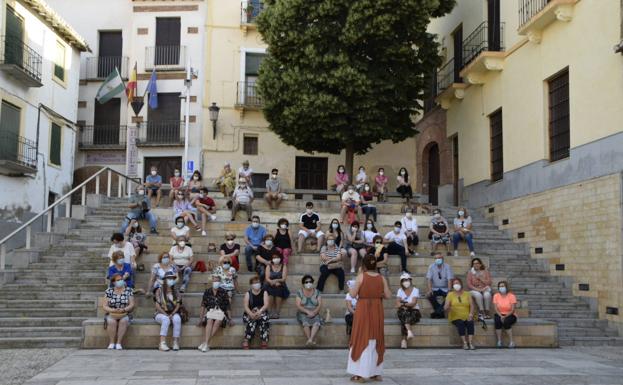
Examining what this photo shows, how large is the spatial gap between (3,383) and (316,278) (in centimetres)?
772

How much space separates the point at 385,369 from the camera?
10.3 metres

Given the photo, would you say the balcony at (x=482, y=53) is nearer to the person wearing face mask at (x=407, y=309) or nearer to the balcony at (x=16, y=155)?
the person wearing face mask at (x=407, y=309)

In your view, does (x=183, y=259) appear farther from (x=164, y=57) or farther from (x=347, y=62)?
(x=164, y=57)

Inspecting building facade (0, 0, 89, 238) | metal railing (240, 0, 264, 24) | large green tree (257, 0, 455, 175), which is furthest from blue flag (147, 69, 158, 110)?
large green tree (257, 0, 455, 175)

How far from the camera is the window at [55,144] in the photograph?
2591cm

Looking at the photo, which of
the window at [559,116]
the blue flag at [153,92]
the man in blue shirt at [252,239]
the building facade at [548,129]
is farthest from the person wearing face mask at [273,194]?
the blue flag at [153,92]

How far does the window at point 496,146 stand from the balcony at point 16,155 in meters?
15.3

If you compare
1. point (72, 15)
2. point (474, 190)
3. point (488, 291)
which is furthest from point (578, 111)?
point (72, 15)

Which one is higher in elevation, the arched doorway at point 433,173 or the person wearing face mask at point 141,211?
the arched doorway at point 433,173

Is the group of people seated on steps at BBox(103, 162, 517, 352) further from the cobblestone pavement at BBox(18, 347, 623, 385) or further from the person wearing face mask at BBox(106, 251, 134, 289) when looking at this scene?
the cobblestone pavement at BBox(18, 347, 623, 385)

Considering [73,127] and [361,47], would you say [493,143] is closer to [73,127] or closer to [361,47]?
[361,47]

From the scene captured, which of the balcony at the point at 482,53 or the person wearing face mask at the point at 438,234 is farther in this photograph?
the balcony at the point at 482,53

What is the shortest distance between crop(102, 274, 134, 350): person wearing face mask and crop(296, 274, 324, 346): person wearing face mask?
10.3ft

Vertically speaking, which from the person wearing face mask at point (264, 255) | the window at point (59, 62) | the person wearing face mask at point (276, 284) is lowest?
the person wearing face mask at point (276, 284)
